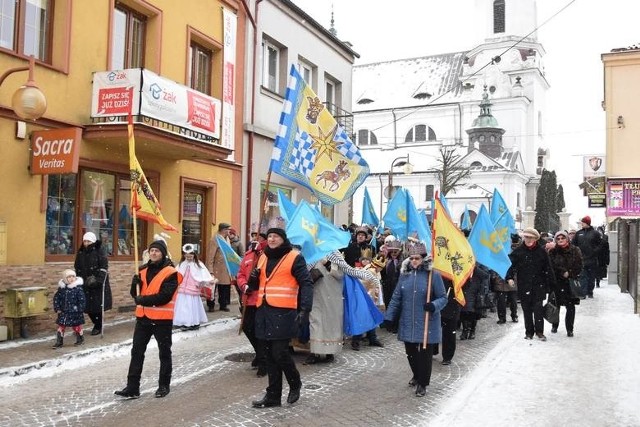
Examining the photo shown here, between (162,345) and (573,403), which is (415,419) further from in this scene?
(162,345)

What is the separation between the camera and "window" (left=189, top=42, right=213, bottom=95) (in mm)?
14750

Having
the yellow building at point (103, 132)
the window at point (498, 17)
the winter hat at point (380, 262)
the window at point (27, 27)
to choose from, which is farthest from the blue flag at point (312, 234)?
the window at point (498, 17)

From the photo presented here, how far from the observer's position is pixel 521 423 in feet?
19.5

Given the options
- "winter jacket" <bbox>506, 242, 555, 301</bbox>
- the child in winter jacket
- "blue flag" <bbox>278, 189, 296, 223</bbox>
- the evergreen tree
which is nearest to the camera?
"blue flag" <bbox>278, 189, 296, 223</bbox>

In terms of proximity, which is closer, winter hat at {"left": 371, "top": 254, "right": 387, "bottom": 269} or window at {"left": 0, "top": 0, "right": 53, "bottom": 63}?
window at {"left": 0, "top": 0, "right": 53, "bottom": 63}

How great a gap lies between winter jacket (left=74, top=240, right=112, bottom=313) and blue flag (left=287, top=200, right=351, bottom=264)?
12.5 feet

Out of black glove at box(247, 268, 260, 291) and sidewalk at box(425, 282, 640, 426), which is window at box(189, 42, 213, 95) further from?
sidewalk at box(425, 282, 640, 426)

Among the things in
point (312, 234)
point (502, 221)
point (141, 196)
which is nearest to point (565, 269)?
point (502, 221)

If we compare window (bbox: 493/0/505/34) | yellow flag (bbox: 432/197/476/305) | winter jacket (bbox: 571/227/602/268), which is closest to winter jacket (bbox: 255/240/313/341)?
yellow flag (bbox: 432/197/476/305)

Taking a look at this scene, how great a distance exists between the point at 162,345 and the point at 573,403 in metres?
4.60

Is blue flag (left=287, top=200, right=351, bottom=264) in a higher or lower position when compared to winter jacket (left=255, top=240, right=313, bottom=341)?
higher

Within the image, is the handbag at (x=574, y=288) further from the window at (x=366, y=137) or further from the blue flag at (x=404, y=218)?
the window at (x=366, y=137)

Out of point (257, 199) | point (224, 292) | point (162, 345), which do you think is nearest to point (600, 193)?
point (257, 199)

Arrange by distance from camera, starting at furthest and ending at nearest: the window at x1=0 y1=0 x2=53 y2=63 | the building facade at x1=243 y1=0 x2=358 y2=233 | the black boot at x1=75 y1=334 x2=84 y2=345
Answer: the building facade at x1=243 y1=0 x2=358 y2=233
the window at x1=0 y1=0 x2=53 y2=63
the black boot at x1=75 y1=334 x2=84 y2=345
